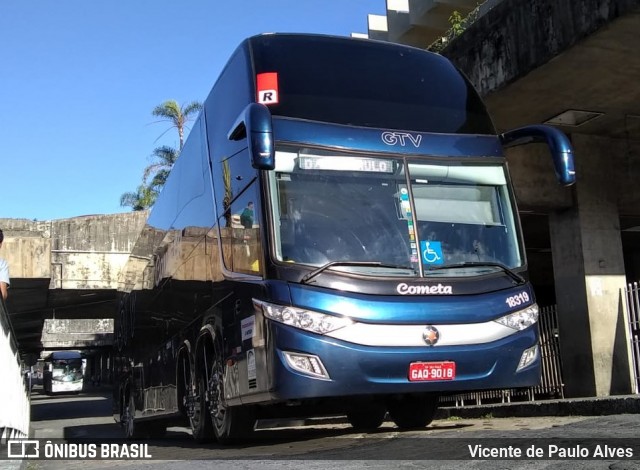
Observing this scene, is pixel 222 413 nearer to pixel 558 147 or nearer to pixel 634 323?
pixel 558 147

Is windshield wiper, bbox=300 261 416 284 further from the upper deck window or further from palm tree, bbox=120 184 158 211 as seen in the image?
palm tree, bbox=120 184 158 211

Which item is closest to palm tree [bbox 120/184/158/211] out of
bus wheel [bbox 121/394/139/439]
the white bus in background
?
the white bus in background

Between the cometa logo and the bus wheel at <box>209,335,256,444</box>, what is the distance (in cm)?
192

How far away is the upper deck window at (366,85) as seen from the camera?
636cm

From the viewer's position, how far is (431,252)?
5996mm

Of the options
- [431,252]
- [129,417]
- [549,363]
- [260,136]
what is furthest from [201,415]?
[549,363]

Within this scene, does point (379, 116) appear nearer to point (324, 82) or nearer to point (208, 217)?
point (324, 82)

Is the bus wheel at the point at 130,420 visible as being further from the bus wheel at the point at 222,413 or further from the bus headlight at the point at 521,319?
the bus headlight at the point at 521,319

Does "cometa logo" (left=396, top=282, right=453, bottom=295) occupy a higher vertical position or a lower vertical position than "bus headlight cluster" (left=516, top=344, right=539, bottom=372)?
higher

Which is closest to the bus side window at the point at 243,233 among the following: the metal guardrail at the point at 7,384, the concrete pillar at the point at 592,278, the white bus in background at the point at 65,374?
the metal guardrail at the point at 7,384

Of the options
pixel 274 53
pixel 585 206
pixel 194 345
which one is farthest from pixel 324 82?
pixel 585 206

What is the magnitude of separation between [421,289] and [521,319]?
98cm

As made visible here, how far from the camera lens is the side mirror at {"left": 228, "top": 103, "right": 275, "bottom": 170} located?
5477 mm

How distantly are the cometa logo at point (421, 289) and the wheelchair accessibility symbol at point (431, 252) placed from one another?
0.24 meters
